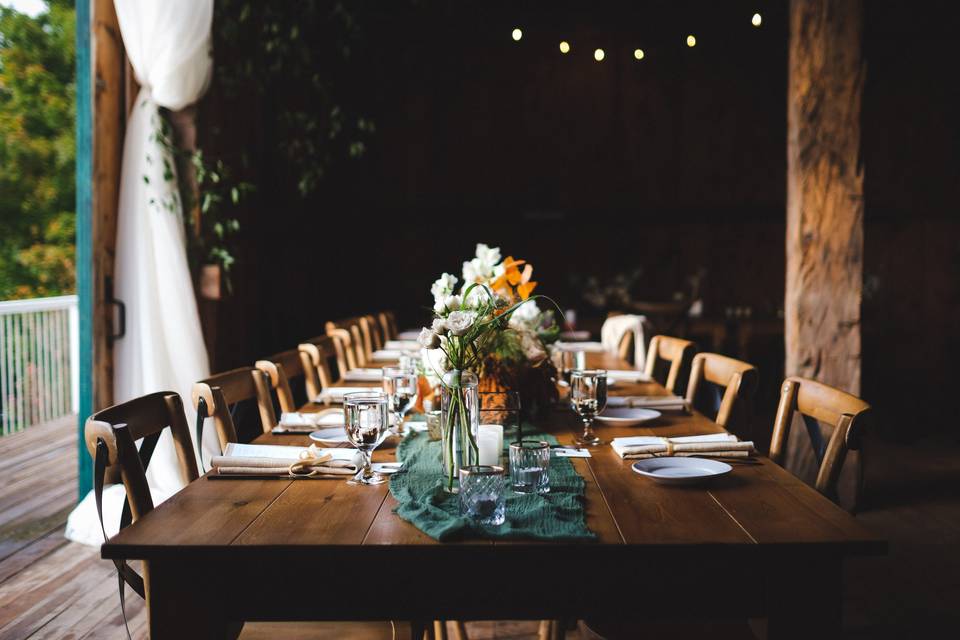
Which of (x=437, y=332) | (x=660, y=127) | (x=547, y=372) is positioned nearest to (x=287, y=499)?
(x=437, y=332)

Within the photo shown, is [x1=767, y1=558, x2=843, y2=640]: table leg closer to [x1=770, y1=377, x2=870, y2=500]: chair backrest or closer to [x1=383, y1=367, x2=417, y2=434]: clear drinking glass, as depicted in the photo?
[x1=770, y1=377, x2=870, y2=500]: chair backrest

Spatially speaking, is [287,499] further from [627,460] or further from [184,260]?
[184,260]

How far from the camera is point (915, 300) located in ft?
23.0

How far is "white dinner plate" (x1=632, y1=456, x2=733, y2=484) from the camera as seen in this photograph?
1.62m

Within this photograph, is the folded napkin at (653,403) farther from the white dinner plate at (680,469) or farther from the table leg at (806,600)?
the table leg at (806,600)

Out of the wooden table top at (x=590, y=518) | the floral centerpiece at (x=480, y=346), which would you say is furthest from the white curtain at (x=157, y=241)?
the wooden table top at (x=590, y=518)

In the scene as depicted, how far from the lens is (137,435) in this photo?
1.76m

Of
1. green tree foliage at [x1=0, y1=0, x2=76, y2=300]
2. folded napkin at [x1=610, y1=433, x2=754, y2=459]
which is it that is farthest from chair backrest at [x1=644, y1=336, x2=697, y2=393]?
green tree foliage at [x1=0, y1=0, x2=76, y2=300]

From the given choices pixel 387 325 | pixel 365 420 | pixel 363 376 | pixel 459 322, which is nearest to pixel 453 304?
pixel 459 322

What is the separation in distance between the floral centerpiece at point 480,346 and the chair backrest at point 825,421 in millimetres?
653

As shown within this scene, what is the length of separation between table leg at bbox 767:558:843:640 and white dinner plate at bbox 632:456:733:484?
331 millimetres

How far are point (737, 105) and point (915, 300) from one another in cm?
227

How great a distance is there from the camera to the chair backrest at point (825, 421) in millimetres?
1732

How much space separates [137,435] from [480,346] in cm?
76
